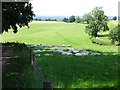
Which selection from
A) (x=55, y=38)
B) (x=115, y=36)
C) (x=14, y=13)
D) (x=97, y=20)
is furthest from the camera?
(x=97, y=20)

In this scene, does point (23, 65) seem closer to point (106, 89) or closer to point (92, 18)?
point (106, 89)

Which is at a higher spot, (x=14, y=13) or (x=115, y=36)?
(x=14, y=13)

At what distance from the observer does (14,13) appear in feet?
91.5

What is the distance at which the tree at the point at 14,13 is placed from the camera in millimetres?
25644

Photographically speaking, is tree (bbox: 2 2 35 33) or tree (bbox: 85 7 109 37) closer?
tree (bbox: 2 2 35 33)

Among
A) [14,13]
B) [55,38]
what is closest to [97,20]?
[55,38]

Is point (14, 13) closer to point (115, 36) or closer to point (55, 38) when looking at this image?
point (55, 38)

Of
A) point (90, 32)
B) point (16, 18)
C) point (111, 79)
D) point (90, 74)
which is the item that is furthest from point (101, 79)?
point (90, 32)

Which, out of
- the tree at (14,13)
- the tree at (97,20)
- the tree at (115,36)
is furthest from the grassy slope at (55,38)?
the tree at (14,13)

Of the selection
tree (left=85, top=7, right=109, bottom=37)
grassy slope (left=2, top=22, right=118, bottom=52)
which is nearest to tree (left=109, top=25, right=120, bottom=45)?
grassy slope (left=2, top=22, right=118, bottom=52)

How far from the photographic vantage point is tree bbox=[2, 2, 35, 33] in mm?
25644

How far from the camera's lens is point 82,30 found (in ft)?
355

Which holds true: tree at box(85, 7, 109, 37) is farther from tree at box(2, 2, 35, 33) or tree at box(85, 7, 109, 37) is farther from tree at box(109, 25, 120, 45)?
tree at box(2, 2, 35, 33)

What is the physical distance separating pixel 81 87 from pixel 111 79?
9.66ft
